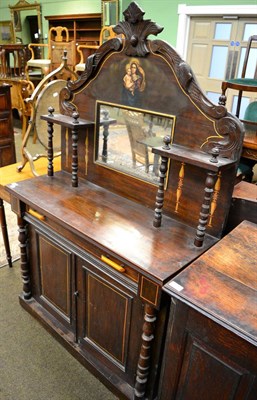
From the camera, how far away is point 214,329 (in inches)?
33.2

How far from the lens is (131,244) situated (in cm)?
116

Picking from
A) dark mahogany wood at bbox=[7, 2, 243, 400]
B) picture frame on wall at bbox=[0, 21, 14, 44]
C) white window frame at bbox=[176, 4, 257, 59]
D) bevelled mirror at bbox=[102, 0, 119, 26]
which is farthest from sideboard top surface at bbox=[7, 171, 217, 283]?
picture frame on wall at bbox=[0, 21, 14, 44]

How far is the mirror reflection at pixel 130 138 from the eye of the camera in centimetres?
129

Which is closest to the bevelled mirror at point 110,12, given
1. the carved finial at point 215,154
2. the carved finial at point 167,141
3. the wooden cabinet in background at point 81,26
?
the wooden cabinet in background at point 81,26

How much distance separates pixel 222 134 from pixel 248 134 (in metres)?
1.43

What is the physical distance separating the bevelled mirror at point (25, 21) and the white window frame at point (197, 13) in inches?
175

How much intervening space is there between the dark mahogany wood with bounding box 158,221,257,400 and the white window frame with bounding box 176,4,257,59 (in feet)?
13.0

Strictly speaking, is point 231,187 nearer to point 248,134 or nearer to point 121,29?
point 121,29

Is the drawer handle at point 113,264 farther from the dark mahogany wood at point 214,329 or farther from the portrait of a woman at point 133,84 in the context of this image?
the portrait of a woman at point 133,84

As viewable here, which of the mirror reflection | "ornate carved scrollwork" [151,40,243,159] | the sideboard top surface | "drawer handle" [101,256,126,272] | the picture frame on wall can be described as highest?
the picture frame on wall

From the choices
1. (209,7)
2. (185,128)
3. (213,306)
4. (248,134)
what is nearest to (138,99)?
(185,128)

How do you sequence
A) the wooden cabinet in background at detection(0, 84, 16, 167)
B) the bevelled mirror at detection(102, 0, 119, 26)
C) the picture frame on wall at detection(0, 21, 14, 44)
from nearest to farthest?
the wooden cabinet in background at detection(0, 84, 16, 167) < the bevelled mirror at detection(102, 0, 119, 26) < the picture frame on wall at detection(0, 21, 14, 44)

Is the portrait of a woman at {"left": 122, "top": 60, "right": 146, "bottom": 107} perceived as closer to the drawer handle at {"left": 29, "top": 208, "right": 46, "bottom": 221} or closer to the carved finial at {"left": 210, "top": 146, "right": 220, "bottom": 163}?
the carved finial at {"left": 210, "top": 146, "right": 220, "bottom": 163}

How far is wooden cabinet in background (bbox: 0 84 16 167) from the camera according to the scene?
3.21 metres
